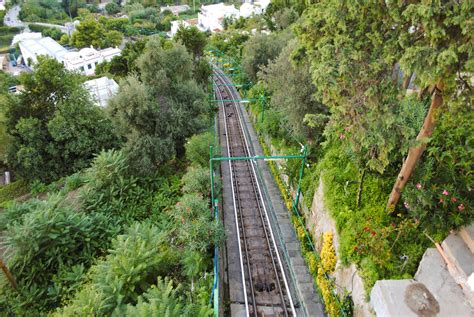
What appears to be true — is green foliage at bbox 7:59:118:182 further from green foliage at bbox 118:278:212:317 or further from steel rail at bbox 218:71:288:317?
green foliage at bbox 118:278:212:317

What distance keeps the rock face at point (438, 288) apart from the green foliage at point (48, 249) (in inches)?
508

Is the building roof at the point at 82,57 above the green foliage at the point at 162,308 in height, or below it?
above

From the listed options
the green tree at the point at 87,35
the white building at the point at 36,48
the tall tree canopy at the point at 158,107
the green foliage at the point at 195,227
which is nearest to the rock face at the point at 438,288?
the green foliage at the point at 195,227

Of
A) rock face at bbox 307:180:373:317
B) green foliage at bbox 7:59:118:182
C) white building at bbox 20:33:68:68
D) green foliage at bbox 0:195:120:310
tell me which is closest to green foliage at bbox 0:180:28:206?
green foliage at bbox 7:59:118:182

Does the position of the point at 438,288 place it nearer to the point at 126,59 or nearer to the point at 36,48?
the point at 126,59

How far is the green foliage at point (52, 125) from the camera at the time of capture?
22.1m

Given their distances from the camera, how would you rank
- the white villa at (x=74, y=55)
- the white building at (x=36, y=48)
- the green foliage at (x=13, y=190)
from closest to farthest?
the green foliage at (x=13, y=190) → the white villa at (x=74, y=55) → the white building at (x=36, y=48)

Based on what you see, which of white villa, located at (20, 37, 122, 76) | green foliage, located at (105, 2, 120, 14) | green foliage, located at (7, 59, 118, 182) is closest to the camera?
green foliage, located at (7, 59, 118, 182)

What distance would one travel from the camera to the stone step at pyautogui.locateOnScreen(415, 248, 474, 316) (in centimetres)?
735

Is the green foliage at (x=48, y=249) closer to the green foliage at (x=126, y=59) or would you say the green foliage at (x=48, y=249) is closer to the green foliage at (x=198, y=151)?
the green foliage at (x=198, y=151)

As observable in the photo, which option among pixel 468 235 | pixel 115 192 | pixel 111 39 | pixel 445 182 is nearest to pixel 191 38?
pixel 115 192

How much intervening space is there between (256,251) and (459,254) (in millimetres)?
9215

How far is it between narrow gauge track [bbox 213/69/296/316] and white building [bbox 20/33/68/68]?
5360cm

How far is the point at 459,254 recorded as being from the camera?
25.9ft
